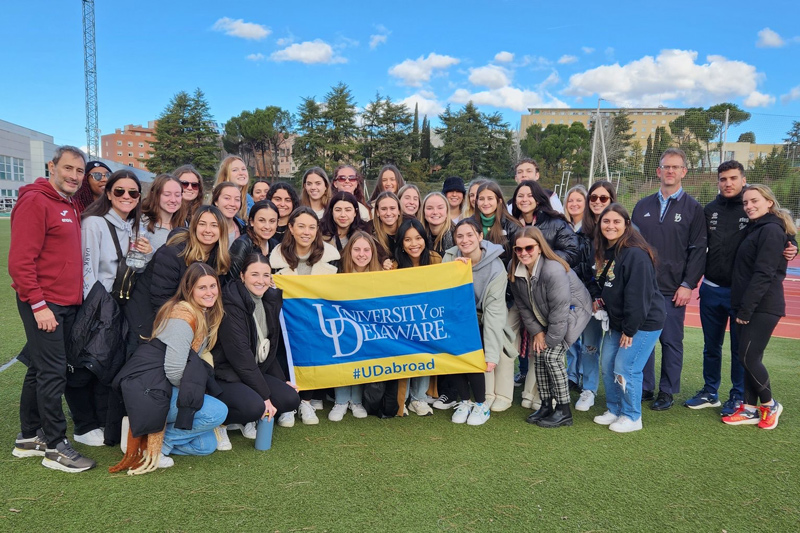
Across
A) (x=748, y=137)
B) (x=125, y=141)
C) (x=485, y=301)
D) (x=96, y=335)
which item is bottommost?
(x=96, y=335)

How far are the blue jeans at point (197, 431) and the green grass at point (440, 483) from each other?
3.4 inches

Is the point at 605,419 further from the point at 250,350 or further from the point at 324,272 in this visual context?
the point at 250,350

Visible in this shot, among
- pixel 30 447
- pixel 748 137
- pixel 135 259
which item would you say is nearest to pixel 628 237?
pixel 135 259

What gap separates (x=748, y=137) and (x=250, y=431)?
19319 millimetres

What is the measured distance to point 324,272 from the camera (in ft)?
15.2

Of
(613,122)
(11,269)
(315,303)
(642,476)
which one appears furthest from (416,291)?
(613,122)

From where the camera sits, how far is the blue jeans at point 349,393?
187 inches

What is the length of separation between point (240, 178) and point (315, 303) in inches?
77.7

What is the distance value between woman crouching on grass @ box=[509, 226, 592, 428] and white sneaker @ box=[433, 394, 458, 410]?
76 centimetres

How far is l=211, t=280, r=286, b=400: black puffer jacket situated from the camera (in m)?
3.93

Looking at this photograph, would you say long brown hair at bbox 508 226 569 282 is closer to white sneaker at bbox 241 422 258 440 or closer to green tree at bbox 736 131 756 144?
white sneaker at bbox 241 422 258 440

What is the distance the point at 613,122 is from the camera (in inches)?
2707

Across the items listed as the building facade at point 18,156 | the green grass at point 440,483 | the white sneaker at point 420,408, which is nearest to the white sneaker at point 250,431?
the green grass at point 440,483

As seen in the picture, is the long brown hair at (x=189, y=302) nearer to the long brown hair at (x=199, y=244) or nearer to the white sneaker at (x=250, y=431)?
the long brown hair at (x=199, y=244)
